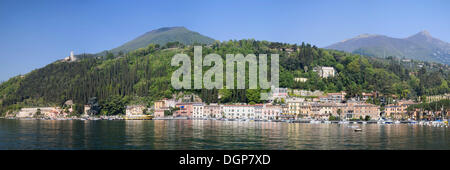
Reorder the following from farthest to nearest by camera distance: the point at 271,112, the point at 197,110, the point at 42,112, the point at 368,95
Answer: the point at 42,112
the point at 368,95
the point at 197,110
the point at 271,112

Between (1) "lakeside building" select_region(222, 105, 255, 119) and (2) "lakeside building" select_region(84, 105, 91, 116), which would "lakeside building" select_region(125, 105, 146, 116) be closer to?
(2) "lakeside building" select_region(84, 105, 91, 116)

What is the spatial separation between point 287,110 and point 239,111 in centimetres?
1308

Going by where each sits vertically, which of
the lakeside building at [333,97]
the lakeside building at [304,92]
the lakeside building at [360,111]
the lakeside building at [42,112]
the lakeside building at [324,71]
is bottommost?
the lakeside building at [42,112]

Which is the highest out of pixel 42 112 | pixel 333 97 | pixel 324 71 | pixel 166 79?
pixel 324 71

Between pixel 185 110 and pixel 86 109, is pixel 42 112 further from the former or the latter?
pixel 185 110

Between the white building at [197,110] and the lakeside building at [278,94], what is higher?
the lakeside building at [278,94]

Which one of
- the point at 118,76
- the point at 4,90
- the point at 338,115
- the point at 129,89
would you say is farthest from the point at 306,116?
the point at 4,90

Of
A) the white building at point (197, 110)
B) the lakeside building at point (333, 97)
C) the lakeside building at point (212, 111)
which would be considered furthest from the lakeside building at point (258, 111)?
the lakeside building at point (333, 97)

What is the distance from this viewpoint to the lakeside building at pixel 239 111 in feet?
392

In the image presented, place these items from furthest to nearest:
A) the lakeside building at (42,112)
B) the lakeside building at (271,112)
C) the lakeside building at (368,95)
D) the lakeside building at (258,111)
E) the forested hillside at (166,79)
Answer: the lakeside building at (42,112) < the forested hillside at (166,79) < the lakeside building at (368,95) < the lakeside building at (258,111) < the lakeside building at (271,112)

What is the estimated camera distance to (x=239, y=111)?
399 ft

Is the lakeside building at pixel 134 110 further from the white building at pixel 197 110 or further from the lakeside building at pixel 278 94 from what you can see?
the lakeside building at pixel 278 94

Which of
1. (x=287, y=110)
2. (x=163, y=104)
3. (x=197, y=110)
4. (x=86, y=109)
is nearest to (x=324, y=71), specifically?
(x=287, y=110)
